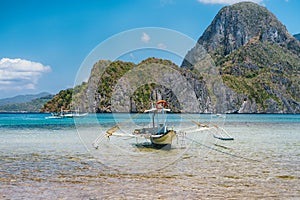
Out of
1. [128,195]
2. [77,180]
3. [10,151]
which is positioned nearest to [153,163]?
[77,180]

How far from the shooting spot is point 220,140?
28594 mm

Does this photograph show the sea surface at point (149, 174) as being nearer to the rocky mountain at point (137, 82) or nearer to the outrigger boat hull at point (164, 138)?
the outrigger boat hull at point (164, 138)

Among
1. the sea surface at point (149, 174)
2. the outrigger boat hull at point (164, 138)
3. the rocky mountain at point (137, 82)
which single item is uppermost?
the rocky mountain at point (137, 82)

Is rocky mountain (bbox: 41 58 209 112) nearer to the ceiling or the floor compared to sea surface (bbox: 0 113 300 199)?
nearer to the ceiling

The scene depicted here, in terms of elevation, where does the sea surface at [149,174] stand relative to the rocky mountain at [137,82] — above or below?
below

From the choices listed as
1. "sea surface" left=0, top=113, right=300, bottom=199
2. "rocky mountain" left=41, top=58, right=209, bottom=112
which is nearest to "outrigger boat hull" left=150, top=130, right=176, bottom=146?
"sea surface" left=0, top=113, right=300, bottom=199

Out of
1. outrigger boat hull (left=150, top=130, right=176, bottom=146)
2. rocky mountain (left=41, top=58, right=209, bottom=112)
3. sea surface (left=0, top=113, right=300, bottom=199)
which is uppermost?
rocky mountain (left=41, top=58, right=209, bottom=112)

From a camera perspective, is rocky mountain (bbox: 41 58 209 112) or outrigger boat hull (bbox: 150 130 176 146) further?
rocky mountain (bbox: 41 58 209 112)

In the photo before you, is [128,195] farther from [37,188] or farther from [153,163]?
[153,163]

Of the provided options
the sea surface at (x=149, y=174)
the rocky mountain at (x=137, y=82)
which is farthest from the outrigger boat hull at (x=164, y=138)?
the rocky mountain at (x=137, y=82)

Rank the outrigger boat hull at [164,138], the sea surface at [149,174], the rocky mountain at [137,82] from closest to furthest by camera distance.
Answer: the sea surface at [149,174], the outrigger boat hull at [164,138], the rocky mountain at [137,82]

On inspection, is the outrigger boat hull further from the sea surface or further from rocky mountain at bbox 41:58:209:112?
rocky mountain at bbox 41:58:209:112

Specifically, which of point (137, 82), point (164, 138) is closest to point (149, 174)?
point (164, 138)

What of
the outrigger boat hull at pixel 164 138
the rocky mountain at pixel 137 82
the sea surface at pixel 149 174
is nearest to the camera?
the sea surface at pixel 149 174
